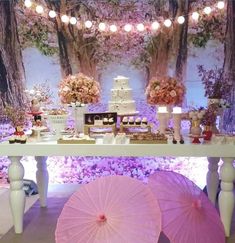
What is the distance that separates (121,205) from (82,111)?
105 centimetres

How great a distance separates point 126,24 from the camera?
4160 millimetres

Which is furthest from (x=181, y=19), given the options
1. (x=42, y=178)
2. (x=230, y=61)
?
(x=42, y=178)

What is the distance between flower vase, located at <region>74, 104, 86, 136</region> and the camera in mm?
3251

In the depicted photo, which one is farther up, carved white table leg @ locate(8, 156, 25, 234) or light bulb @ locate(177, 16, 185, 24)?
light bulb @ locate(177, 16, 185, 24)

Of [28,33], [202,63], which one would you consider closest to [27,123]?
[28,33]

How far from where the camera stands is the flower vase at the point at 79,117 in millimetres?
3251

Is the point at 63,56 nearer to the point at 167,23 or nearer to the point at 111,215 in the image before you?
the point at 167,23

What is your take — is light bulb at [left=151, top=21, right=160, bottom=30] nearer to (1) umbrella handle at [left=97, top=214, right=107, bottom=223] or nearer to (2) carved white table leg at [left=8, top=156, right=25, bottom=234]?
(2) carved white table leg at [left=8, top=156, right=25, bottom=234]

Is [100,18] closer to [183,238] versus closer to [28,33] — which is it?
[28,33]

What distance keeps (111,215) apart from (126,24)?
2356 millimetres

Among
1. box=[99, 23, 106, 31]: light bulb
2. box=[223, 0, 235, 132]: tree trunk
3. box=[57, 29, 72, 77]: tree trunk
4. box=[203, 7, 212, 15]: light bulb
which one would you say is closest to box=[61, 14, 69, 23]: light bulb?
box=[57, 29, 72, 77]: tree trunk

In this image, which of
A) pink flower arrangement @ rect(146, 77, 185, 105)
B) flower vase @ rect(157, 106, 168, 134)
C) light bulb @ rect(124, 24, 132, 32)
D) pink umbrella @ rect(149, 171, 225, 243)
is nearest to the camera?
pink umbrella @ rect(149, 171, 225, 243)

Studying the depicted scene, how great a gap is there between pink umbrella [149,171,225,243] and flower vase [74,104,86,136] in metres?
0.82

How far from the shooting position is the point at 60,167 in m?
4.48
